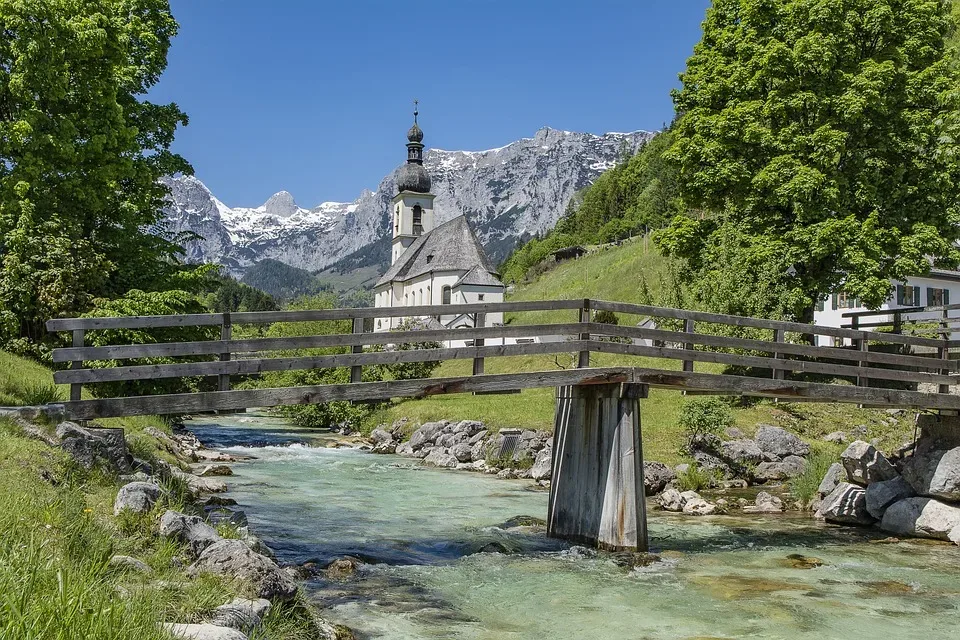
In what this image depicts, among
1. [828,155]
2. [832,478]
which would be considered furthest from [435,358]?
[828,155]

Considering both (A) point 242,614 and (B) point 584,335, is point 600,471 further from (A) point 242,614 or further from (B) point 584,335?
(A) point 242,614

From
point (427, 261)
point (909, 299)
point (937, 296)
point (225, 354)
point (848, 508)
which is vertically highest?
point (427, 261)

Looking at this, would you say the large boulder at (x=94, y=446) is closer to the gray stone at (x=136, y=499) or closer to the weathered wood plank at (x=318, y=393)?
the weathered wood plank at (x=318, y=393)

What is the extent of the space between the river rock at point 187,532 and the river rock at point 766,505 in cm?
1357

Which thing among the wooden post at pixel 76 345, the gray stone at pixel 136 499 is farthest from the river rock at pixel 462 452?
the gray stone at pixel 136 499

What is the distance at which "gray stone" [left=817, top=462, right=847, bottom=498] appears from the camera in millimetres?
19188

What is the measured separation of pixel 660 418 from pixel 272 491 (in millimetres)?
13819

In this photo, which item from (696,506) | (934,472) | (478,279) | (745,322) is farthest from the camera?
(478,279)

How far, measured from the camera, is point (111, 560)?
7039mm

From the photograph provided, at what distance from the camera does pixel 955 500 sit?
52.9ft

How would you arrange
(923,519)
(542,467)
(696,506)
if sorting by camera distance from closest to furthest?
(923,519) < (696,506) < (542,467)

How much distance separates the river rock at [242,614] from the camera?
6.49 metres

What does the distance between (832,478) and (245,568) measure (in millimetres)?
15756

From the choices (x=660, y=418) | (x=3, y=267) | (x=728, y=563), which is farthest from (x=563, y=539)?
(x=3, y=267)
